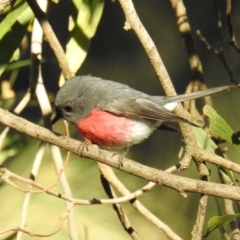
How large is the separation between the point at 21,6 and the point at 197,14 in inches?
35.7

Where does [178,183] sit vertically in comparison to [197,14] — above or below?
below

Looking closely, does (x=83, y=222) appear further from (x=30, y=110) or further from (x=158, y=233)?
(x=30, y=110)

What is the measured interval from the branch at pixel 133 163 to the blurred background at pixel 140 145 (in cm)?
79

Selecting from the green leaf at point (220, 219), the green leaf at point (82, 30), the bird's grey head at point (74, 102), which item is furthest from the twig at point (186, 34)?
the green leaf at point (220, 219)

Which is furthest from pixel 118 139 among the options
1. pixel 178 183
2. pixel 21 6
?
pixel 178 183

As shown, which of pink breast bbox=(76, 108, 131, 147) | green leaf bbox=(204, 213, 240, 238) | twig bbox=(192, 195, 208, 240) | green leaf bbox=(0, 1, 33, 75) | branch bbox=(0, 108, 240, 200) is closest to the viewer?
branch bbox=(0, 108, 240, 200)

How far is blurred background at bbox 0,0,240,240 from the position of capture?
319cm

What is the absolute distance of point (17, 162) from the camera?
322 centimetres

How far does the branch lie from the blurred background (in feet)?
2.60

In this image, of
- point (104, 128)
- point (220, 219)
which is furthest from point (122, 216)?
point (220, 219)

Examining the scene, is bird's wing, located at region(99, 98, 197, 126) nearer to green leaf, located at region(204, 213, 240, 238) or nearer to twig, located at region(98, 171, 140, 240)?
twig, located at region(98, 171, 140, 240)

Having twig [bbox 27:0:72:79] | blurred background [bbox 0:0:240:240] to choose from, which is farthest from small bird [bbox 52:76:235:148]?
blurred background [bbox 0:0:240:240]

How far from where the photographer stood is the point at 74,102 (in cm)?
294

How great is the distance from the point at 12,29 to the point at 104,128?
22.7 inches
